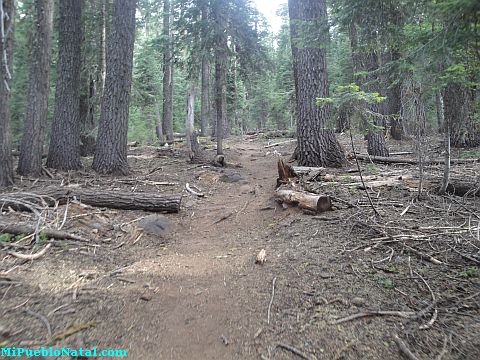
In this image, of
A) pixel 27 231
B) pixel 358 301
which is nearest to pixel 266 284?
pixel 358 301

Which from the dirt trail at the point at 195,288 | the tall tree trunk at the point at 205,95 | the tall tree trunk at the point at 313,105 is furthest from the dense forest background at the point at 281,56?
the dirt trail at the point at 195,288

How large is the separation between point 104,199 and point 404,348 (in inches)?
228

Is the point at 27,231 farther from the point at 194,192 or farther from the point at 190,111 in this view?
the point at 190,111

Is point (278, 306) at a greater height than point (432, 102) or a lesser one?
lesser

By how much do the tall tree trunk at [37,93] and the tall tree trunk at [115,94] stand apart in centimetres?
152

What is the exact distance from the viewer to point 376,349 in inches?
105

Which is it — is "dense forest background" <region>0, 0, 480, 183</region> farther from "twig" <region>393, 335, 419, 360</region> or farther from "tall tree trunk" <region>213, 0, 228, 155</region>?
"twig" <region>393, 335, 419, 360</region>

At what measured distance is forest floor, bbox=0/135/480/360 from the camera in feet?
9.43

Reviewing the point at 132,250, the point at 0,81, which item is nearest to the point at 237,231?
the point at 132,250

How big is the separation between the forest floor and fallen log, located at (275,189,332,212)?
18 centimetres

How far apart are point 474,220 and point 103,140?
8941 mm

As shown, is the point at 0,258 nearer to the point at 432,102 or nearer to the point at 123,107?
the point at 123,107

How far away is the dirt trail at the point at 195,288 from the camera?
9.88ft

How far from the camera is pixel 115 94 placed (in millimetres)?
9453
